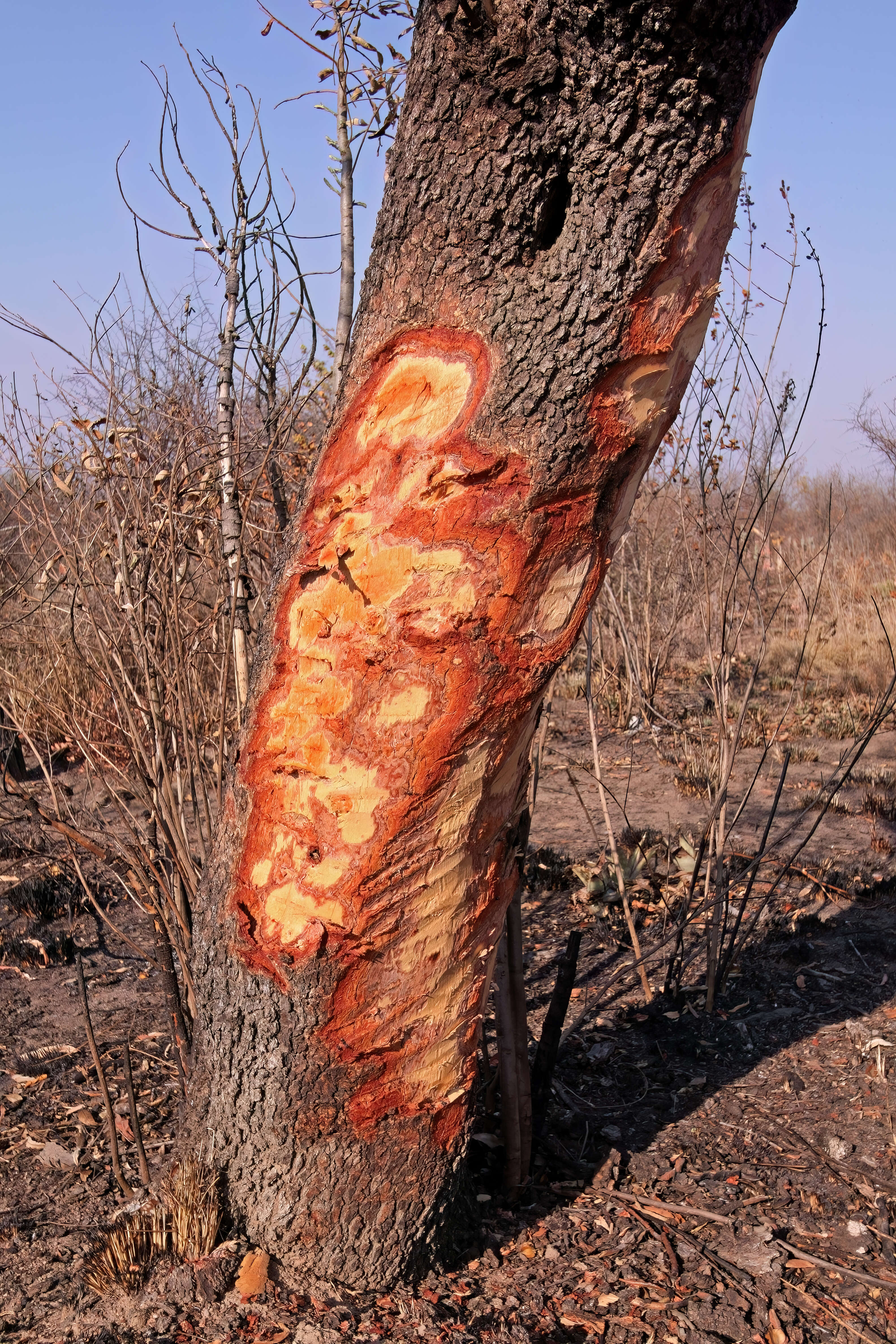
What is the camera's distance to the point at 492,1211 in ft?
6.70

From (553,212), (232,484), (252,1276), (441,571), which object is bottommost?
(252,1276)

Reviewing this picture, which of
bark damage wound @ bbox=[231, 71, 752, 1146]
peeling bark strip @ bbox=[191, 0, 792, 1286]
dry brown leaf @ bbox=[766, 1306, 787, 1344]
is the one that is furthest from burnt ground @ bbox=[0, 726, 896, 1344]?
bark damage wound @ bbox=[231, 71, 752, 1146]

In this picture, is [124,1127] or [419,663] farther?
[124,1127]

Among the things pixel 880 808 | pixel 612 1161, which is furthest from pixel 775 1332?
pixel 880 808

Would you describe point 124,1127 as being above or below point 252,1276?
below

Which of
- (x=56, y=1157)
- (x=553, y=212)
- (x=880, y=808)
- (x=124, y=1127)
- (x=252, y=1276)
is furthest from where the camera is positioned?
(x=880, y=808)

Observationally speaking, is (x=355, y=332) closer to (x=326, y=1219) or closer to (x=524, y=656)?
(x=524, y=656)

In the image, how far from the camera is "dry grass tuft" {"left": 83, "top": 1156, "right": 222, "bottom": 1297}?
1.69 meters

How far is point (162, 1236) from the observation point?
1714mm

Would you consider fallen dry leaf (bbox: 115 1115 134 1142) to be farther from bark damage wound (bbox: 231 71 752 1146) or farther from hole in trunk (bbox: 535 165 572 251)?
hole in trunk (bbox: 535 165 572 251)

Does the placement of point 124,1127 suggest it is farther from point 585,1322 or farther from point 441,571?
point 441,571

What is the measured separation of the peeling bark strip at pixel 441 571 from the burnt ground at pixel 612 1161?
0.19 meters

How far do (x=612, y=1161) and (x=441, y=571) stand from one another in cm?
150

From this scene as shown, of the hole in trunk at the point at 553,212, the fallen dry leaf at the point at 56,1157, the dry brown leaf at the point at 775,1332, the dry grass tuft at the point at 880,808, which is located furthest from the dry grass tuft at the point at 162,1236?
the dry grass tuft at the point at 880,808
